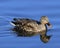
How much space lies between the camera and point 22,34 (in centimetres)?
1489

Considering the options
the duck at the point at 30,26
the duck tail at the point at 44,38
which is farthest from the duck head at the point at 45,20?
the duck tail at the point at 44,38

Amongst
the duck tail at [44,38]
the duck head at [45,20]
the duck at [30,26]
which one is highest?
the duck head at [45,20]

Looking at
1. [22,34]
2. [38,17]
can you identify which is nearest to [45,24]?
[38,17]

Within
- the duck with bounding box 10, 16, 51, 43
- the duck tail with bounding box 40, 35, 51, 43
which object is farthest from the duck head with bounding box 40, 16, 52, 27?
the duck tail with bounding box 40, 35, 51, 43

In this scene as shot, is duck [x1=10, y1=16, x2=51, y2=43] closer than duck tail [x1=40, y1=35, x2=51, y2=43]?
No

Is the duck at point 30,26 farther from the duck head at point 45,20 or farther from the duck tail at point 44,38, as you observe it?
the duck tail at point 44,38

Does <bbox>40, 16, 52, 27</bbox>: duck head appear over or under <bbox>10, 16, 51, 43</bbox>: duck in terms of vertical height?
over

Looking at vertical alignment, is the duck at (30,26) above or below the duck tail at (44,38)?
above

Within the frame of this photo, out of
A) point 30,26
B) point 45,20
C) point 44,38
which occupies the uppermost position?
point 45,20

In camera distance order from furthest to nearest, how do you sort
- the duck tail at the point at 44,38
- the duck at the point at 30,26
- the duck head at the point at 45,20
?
1. the duck head at the point at 45,20
2. the duck at the point at 30,26
3. the duck tail at the point at 44,38

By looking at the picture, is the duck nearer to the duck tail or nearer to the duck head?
the duck head

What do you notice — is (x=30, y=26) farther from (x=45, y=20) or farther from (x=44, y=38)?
(x=44, y=38)

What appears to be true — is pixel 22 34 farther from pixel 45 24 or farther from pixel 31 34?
pixel 45 24

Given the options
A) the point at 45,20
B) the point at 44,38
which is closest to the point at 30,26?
the point at 45,20
